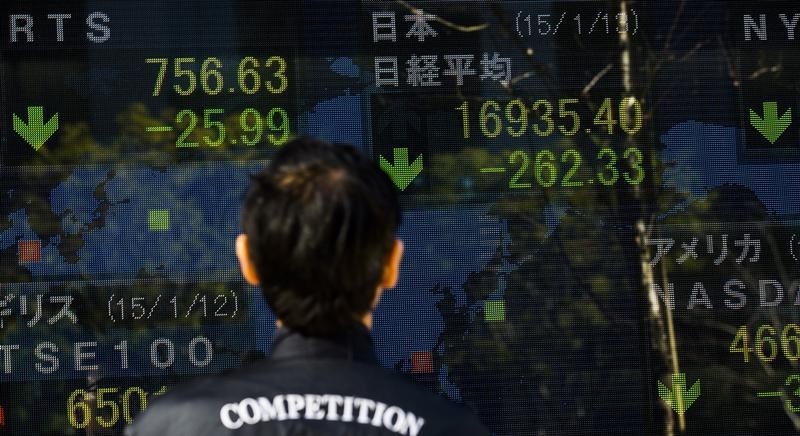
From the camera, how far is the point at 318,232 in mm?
1132

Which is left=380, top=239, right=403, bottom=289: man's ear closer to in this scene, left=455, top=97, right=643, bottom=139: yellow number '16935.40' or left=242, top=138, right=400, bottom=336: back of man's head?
left=242, top=138, right=400, bottom=336: back of man's head

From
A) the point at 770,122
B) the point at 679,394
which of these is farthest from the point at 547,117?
the point at 679,394

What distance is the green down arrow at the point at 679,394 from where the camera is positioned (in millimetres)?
3283

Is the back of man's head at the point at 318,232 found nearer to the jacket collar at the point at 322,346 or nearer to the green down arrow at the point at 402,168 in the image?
the jacket collar at the point at 322,346

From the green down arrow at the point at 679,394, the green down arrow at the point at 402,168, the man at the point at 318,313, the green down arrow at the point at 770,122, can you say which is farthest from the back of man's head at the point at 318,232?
the green down arrow at the point at 770,122

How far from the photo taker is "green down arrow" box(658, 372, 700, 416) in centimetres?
328

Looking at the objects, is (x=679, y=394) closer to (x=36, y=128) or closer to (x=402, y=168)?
(x=402, y=168)

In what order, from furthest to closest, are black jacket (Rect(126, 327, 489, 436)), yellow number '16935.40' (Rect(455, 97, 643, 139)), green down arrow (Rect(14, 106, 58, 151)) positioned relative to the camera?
yellow number '16935.40' (Rect(455, 97, 643, 139)) < green down arrow (Rect(14, 106, 58, 151)) < black jacket (Rect(126, 327, 489, 436))

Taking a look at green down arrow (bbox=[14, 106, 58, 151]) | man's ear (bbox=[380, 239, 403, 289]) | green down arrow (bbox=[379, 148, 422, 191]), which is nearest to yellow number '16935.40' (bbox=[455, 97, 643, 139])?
green down arrow (bbox=[379, 148, 422, 191])

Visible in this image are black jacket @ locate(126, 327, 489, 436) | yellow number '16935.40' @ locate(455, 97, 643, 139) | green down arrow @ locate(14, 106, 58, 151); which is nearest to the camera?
black jacket @ locate(126, 327, 489, 436)

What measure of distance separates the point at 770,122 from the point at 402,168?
1.03 metres

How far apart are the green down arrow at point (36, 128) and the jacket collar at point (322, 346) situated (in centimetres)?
218

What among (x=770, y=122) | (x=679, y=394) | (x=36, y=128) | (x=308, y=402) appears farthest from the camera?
(x=770, y=122)

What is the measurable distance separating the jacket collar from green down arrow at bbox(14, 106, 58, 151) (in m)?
2.18
